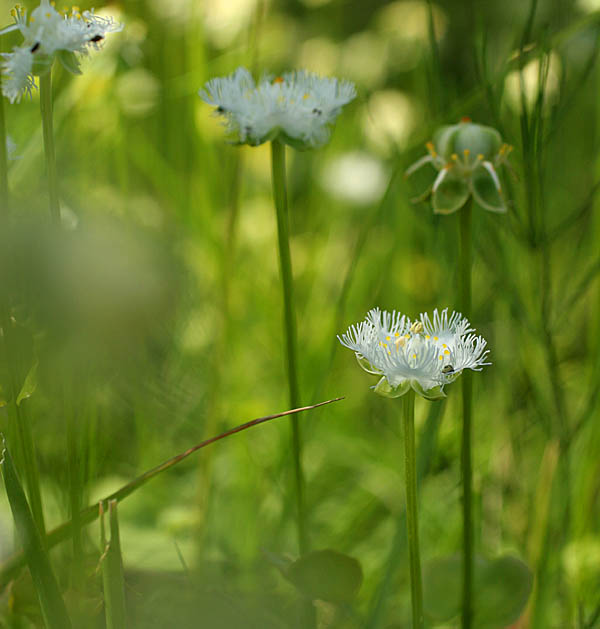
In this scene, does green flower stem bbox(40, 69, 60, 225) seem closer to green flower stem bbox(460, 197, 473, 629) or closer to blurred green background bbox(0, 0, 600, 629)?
blurred green background bbox(0, 0, 600, 629)

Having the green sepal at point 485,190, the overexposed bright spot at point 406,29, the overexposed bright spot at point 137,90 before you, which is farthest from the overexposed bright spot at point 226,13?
Answer: the green sepal at point 485,190

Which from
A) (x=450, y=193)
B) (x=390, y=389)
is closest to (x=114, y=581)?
(x=390, y=389)

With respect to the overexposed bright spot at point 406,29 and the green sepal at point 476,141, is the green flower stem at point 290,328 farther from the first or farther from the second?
the overexposed bright spot at point 406,29

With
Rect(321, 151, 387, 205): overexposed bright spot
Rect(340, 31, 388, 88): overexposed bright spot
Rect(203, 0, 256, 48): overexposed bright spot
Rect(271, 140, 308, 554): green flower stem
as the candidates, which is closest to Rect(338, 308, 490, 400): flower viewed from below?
Rect(271, 140, 308, 554): green flower stem

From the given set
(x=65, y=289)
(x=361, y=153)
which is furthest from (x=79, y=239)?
(x=361, y=153)

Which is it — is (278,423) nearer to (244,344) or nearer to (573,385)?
(244,344)
